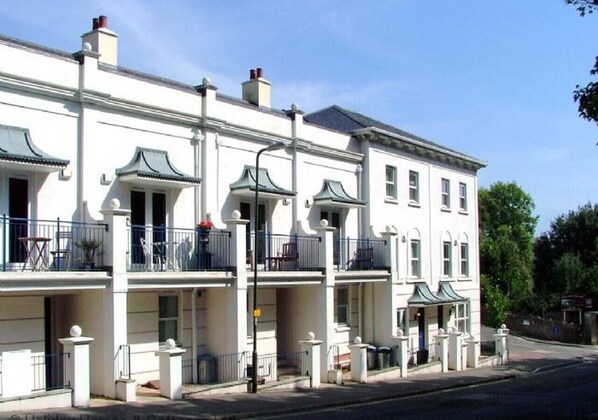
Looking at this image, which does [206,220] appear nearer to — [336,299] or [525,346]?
[336,299]

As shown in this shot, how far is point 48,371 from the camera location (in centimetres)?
1905

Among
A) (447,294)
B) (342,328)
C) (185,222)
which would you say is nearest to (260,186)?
(185,222)

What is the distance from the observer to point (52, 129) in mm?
19500

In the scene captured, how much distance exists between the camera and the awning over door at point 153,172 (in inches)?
817

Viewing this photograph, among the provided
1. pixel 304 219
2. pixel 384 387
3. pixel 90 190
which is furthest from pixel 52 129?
pixel 384 387

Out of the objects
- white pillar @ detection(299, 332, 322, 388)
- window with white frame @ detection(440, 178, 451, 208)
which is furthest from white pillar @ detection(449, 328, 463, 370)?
white pillar @ detection(299, 332, 322, 388)

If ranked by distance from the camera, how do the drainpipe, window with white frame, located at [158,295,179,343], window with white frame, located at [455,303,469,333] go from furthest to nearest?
1. window with white frame, located at [455,303,469,333]
2. the drainpipe
3. window with white frame, located at [158,295,179,343]

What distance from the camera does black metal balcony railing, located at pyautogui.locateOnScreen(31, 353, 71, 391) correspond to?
18.5 meters

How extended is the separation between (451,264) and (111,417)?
22.4 meters

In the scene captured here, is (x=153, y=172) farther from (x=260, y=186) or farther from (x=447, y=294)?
(x=447, y=294)

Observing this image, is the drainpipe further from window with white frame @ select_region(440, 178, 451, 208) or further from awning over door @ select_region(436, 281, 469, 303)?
window with white frame @ select_region(440, 178, 451, 208)

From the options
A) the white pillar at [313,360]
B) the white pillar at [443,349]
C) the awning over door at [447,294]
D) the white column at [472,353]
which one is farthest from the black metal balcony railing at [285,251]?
the white column at [472,353]

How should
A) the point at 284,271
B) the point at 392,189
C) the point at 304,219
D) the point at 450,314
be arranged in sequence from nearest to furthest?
the point at 284,271, the point at 304,219, the point at 392,189, the point at 450,314

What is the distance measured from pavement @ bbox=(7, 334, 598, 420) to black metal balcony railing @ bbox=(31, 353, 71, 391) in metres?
1.11
